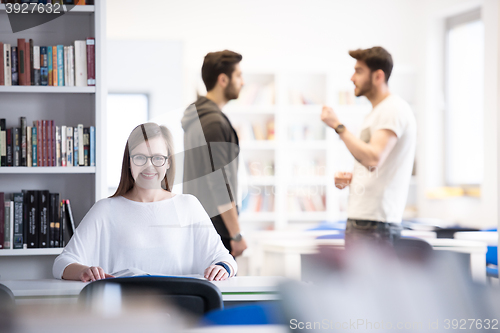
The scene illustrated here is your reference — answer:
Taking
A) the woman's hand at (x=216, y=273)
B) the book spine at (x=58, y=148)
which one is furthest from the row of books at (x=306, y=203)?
the woman's hand at (x=216, y=273)

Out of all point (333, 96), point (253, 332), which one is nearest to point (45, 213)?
point (253, 332)

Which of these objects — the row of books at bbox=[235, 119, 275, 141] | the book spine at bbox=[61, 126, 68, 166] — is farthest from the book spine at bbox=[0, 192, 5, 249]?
the row of books at bbox=[235, 119, 275, 141]

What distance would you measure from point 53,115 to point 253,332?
159 centimetres

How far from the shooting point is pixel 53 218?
61.1 inches

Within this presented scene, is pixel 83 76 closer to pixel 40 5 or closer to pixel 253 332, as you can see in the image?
pixel 40 5

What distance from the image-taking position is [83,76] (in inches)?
61.4

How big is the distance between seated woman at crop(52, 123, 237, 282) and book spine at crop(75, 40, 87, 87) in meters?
0.47

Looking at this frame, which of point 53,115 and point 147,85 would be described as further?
point 147,85

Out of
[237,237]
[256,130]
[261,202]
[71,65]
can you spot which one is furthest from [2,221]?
[261,202]

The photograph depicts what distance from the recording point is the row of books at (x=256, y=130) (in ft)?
10.7

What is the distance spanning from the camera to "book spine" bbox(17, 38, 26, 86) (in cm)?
151

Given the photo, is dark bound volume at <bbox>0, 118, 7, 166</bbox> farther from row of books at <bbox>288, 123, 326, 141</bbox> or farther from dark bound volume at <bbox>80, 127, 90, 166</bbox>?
row of books at <bbox>288, 123, 326, 141</bbox>

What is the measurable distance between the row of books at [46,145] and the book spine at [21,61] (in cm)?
12

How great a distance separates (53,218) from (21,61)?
1.67 feet
